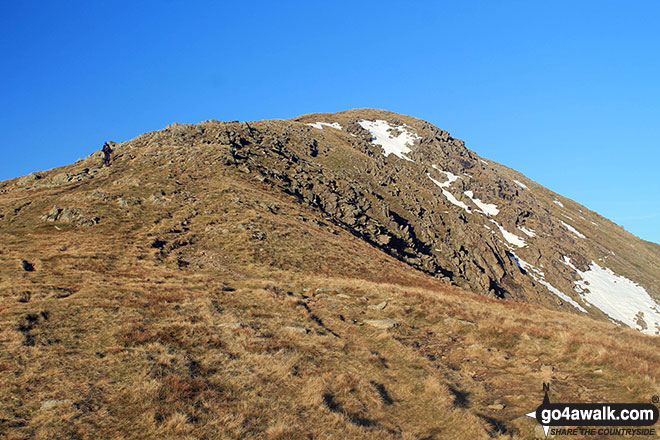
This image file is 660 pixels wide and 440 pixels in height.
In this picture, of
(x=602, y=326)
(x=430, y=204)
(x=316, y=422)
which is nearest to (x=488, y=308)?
(x=602, y=326)

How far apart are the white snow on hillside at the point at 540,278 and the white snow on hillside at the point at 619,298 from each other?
5.14 metres

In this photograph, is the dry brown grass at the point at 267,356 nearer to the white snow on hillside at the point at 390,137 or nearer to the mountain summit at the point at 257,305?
the mountain summit at the point at 257,305

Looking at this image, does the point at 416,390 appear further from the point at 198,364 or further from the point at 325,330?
the point at 198,364

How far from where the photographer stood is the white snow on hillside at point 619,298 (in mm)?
67625

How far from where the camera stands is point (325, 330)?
18.5 meters

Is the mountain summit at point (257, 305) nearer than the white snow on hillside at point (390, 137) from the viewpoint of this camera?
Yes

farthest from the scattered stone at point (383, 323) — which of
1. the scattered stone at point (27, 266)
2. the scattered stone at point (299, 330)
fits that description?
the scattered stone at point (27, 266)

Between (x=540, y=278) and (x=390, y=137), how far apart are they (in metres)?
65.7

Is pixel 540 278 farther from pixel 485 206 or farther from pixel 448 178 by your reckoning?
pixel 448 178

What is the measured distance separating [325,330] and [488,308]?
11638 mm

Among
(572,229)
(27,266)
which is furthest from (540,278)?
(27,266)

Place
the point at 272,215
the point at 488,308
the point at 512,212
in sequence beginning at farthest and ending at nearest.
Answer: the point at 512,212, the point at 272,215, the point at 488,308

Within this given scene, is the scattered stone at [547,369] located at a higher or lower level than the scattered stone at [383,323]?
lower

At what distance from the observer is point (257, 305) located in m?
21.4
